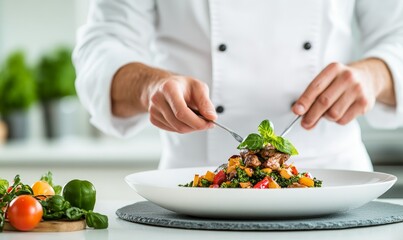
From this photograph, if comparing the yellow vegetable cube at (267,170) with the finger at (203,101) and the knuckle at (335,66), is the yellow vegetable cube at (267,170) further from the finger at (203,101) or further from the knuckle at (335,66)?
the knuckle at (335,66)

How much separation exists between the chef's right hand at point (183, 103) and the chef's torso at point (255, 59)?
0.41 meters

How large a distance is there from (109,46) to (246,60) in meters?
0.31

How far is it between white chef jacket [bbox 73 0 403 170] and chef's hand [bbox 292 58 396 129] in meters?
0.22

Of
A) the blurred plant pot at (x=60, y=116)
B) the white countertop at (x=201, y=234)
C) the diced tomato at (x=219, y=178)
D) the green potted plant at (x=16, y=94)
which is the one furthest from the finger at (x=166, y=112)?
the blurred plant pot at (x=60, y=116)

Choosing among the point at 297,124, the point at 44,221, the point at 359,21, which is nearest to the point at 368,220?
the point at 44,221

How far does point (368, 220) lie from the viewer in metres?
1.14

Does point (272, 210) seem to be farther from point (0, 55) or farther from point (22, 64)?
point (0, 55)

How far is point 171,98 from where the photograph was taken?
136 cm

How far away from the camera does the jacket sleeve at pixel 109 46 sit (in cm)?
185

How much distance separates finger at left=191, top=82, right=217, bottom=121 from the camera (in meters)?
1.34

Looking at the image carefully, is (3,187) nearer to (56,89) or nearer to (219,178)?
(219,178)

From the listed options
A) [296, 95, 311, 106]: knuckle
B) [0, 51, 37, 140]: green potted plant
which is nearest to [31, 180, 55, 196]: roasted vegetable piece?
[296, 95, 311, 106]: knuckle

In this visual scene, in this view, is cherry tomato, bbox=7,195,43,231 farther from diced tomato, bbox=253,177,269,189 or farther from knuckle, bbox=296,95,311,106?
knuckle, bbox=296,95,311,106

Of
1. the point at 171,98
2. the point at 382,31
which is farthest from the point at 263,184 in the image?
the point at 382,31
